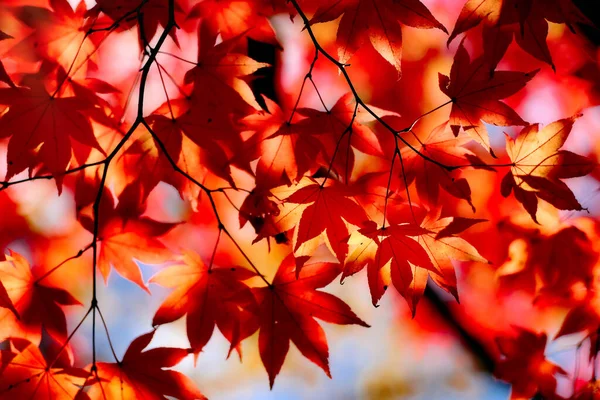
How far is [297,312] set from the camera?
1201mm

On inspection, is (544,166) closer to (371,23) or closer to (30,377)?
(371,23)

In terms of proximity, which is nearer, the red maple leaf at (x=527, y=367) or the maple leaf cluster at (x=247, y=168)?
the maple leaf cluster at (x=247, y=168)

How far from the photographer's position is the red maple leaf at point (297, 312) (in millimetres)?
1169

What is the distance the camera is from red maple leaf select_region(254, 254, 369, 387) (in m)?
1.17

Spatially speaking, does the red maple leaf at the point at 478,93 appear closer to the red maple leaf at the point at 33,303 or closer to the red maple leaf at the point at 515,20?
the red maple leaf at the point at 515,20

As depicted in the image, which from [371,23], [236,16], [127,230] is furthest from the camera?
[236,16]

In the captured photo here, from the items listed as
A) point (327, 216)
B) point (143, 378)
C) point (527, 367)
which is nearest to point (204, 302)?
point (143, 378)

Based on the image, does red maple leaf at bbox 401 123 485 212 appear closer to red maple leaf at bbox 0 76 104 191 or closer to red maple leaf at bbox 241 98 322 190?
red maple leaf at bbox 241 98 322 190

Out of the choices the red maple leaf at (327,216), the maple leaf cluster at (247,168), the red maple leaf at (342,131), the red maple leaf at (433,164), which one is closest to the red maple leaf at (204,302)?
the maple leaf cluster at (247,168)

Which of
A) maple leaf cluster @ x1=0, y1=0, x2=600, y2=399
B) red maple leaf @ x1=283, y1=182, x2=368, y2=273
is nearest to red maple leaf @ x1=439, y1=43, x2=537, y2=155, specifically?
maple leaf cluster @ x1=0, y1=0, x2=600, y2=399

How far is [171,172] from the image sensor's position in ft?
4.15

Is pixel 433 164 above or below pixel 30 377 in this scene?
above

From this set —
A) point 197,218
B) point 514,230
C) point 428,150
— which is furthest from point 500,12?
point 197,218

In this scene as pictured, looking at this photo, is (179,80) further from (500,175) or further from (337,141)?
(500,175)
